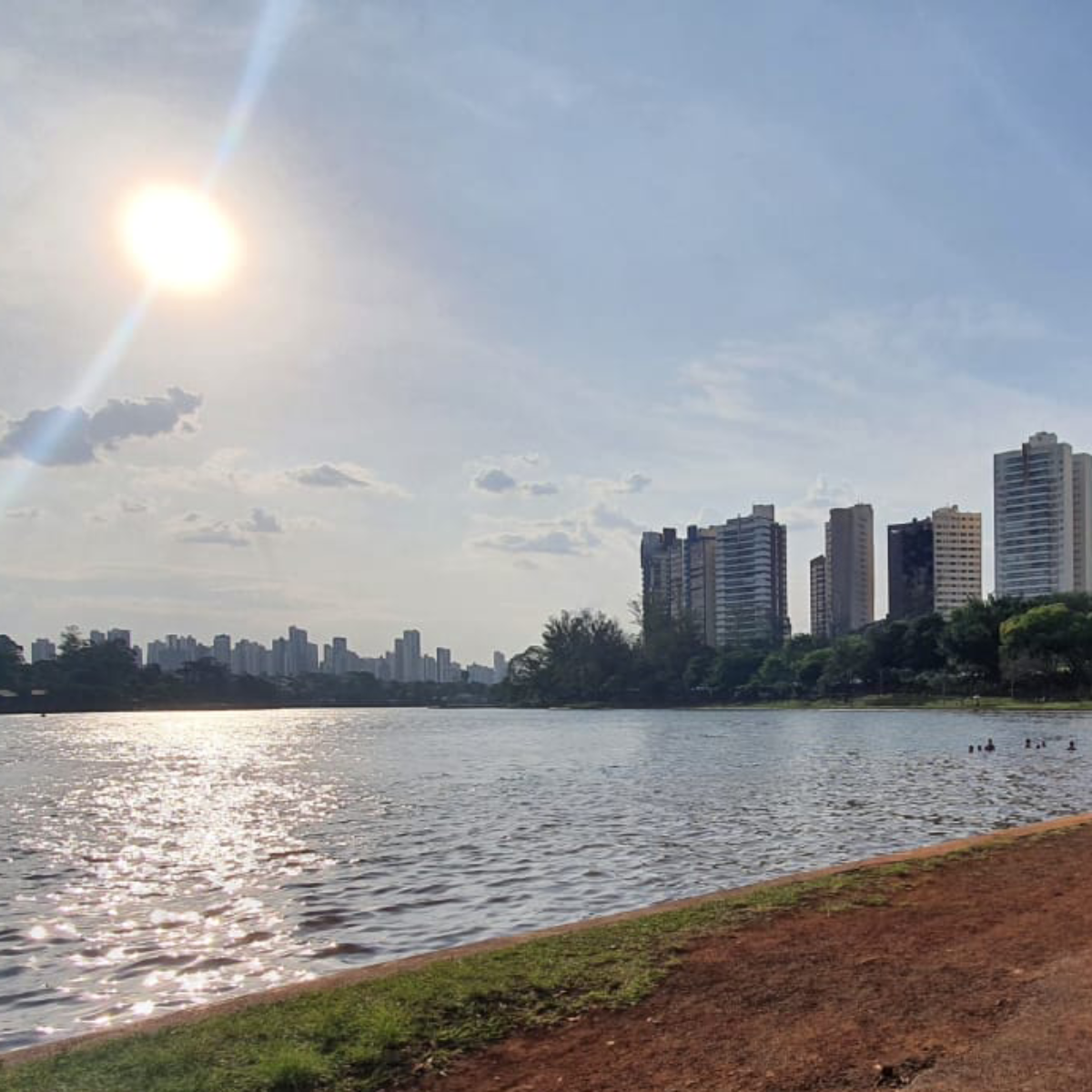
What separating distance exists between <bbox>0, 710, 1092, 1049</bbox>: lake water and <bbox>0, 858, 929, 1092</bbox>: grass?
349 cm

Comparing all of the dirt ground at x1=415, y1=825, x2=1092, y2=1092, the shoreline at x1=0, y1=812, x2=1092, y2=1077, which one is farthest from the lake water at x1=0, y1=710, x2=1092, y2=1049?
the dirt ground at x1=415, y1=825, x2=1092, y2=1092

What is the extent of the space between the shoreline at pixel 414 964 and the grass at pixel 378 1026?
0.12m

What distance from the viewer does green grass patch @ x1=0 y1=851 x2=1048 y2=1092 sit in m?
7.91

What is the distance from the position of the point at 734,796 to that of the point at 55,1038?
27.5 m

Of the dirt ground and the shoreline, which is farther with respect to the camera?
the shoreline

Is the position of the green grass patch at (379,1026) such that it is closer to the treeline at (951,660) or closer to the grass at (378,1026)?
the grass at (378,1026)

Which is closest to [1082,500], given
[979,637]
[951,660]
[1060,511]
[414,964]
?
[1060,511]

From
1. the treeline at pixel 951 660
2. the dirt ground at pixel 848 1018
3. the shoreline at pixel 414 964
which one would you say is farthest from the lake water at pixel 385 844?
the treeline at pixel 951 660

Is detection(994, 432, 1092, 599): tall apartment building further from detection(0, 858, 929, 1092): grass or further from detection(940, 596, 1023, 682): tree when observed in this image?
detection(0, 858, 929, 1092): grass

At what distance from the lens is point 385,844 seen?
26266mm

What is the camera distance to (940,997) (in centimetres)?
929

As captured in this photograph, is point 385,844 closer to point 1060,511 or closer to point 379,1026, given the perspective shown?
point 379,1026

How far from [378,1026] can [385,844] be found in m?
17.9

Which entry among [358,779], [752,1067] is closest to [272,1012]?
[752,1067]
